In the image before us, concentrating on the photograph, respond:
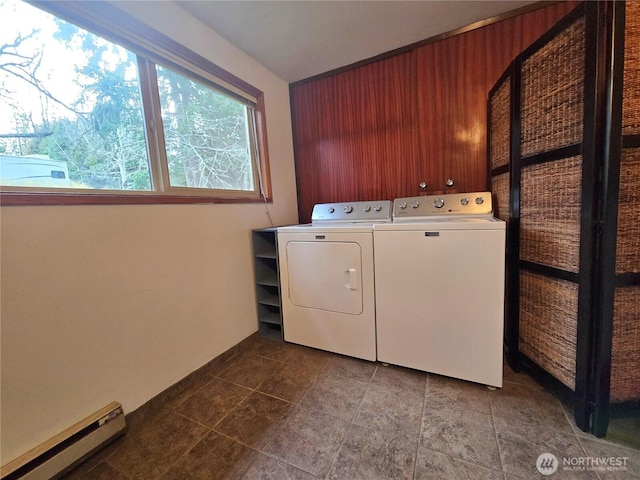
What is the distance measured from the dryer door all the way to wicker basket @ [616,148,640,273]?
115 cm

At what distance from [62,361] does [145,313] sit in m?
0.35

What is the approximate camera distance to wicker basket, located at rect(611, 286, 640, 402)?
41.8 inches

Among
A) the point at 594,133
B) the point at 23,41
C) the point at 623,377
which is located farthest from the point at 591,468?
the point at 23,41

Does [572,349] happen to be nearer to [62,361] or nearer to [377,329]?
[377,329]

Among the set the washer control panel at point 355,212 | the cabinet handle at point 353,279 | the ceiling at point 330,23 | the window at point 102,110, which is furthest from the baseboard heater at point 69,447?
the ceiling at point 330,23

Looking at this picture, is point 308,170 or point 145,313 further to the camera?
point 308,170

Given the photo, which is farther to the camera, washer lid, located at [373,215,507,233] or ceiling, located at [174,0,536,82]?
ceiling, located at [174,0,536,82]

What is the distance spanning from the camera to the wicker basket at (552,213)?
111 cm

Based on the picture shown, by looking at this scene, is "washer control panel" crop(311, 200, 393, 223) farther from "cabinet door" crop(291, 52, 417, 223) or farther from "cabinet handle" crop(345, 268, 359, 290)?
"cabinet handle" crop(345, 268, 359, 290)

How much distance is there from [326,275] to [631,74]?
5.43ft

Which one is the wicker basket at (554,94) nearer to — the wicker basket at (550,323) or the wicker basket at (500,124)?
the wicker basket at (500,124)

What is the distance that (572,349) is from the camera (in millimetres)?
1165

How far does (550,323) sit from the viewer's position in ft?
4.17

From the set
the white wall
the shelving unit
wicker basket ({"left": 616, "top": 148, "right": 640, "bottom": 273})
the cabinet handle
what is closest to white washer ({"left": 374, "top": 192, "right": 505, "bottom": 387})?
the cabinet handle
